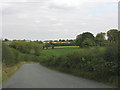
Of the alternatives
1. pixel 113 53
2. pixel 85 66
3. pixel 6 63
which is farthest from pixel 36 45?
pixel 113 53

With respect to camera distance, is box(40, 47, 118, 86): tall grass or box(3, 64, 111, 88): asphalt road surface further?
box(40, 47, 118, 86): tall grass

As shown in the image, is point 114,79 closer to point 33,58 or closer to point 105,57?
point 105,57

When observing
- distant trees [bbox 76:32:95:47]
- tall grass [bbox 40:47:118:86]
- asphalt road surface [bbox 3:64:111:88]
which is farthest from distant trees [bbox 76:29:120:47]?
asphalt road surface [bbox 3:64:111:88]

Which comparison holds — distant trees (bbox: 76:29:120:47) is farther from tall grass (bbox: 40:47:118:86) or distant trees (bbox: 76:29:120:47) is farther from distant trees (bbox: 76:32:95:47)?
tall grass (bbox: 40:47:118:86)

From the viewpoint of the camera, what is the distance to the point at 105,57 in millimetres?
18703

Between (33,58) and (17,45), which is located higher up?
(17,45)

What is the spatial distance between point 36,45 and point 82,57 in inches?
2177

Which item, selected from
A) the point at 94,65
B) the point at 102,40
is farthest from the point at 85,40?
the point at 94,65

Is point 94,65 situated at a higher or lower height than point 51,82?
higher

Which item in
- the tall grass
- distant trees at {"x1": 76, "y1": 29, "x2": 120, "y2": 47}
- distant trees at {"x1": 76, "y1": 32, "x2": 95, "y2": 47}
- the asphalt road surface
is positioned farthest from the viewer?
distant trees at {"x1": 76, "y1": 32, "x2": 95, "y2": 47}

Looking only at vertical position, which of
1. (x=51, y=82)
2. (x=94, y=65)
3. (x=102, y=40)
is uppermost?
(x=102, y=40)

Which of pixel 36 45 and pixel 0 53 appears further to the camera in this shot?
pixel 36 45

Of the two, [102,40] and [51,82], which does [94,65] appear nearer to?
[51,82]

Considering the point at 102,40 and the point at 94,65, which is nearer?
the point at 94,65
